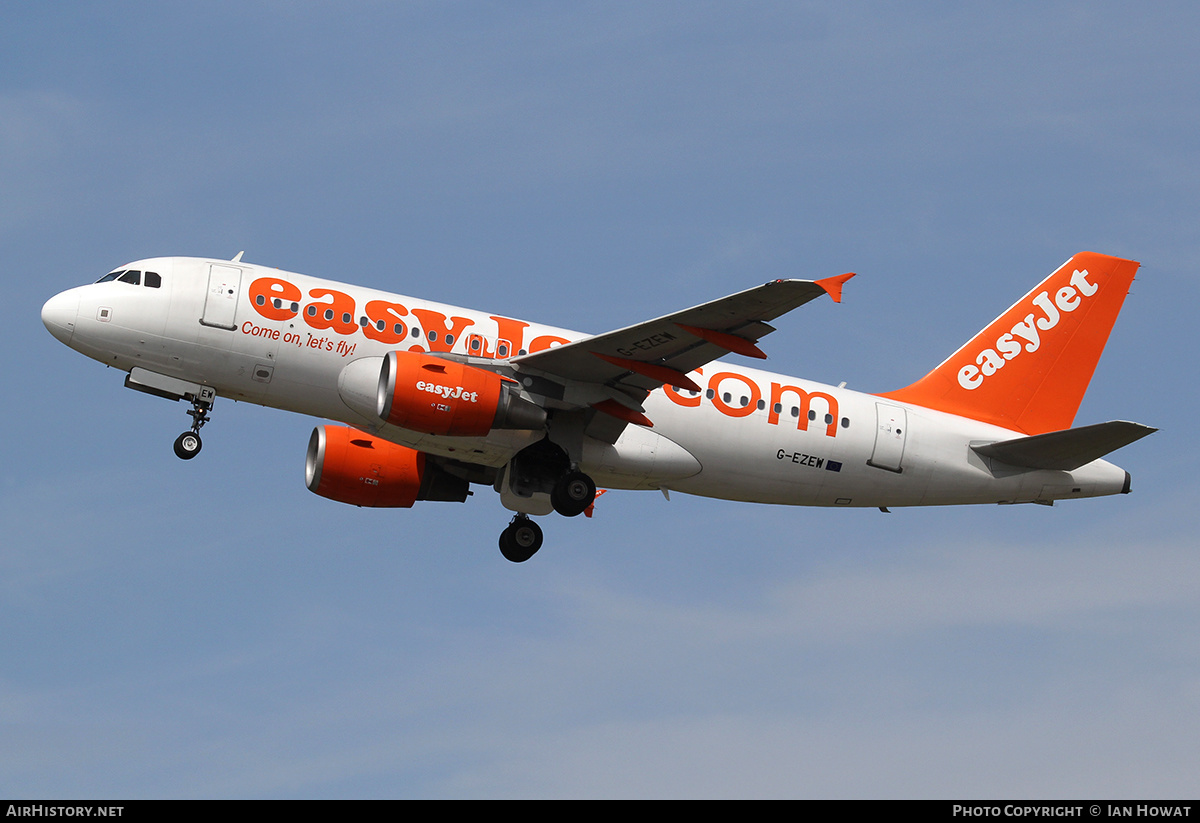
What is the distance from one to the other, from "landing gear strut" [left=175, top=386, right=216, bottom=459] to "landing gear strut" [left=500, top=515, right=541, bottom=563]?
7.93 m

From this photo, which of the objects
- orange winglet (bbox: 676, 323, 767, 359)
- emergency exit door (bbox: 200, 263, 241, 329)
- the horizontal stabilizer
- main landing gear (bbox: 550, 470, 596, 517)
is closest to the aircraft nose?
emergency exit door (bbox: 200, 263, 241, 329)

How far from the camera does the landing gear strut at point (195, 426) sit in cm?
3141

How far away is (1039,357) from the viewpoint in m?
37.9

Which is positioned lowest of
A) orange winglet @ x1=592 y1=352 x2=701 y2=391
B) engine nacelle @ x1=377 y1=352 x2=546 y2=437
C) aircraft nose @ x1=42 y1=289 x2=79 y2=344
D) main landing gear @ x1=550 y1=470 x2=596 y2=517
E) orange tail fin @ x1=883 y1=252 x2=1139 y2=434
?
main landing gear @ x1=550 y1=470 x2=596 y2=517

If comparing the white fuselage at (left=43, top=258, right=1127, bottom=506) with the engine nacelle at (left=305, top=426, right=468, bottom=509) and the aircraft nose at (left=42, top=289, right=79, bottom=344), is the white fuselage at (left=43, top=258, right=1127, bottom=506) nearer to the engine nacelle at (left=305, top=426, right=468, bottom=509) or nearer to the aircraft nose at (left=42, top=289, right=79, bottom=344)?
the aircraft nose at (left=42, top=289, right=79, bottom=344)

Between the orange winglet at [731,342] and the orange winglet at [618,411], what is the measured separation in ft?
11.3

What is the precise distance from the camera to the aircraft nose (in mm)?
31312

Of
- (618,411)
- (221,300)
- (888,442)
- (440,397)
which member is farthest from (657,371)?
(221,300)

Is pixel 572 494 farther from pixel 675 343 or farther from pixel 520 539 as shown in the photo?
pixel 675 343

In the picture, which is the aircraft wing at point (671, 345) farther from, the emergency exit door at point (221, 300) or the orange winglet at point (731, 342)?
the emergency exit door at point (221, 300)

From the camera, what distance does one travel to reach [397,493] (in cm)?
3522

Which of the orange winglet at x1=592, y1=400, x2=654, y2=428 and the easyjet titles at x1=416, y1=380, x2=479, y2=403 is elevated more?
the orange winglet at x1=592, y1=400, x2=654, y2=428

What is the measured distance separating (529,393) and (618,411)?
2117 millimetres
